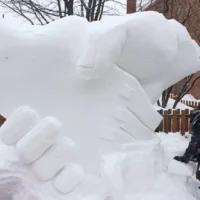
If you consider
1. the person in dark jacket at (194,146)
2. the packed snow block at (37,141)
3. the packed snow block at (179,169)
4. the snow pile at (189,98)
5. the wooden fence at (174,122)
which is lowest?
the snow pile at (189,98)

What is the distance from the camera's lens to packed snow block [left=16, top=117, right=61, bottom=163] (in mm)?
2172

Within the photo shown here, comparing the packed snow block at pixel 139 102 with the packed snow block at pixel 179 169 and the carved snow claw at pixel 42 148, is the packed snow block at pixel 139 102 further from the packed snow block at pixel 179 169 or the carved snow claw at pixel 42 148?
the carved snow claw at pixel 42 148

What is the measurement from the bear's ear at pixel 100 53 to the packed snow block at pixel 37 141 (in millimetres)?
539

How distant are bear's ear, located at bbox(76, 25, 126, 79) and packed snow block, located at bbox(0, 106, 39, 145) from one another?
57cm

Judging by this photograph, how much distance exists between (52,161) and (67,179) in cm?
17

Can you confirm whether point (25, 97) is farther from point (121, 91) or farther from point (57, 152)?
point (121, 91)

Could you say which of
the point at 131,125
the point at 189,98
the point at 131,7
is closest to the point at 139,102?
the point at 131,125

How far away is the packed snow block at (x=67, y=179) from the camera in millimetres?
2258

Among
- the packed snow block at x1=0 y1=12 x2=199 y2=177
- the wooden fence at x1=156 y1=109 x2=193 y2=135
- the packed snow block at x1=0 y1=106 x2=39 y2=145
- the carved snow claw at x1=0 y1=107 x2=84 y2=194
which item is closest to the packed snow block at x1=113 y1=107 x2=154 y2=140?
the packed snow block at x1=0 y1=12 x2=199 y2=177

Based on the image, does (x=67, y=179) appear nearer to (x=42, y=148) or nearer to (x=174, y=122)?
(x=42, y=148)

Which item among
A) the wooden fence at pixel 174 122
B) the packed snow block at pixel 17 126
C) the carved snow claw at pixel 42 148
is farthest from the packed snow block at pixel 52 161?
the wooden fence at pixel 174 122

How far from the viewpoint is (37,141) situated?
217 cm

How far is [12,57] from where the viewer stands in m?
2.59

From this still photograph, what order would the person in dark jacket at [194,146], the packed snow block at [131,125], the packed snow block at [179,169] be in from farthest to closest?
the person in dark jacket at [194,146], the packed snow block at [179,169], the packed snow block at [131,125]
